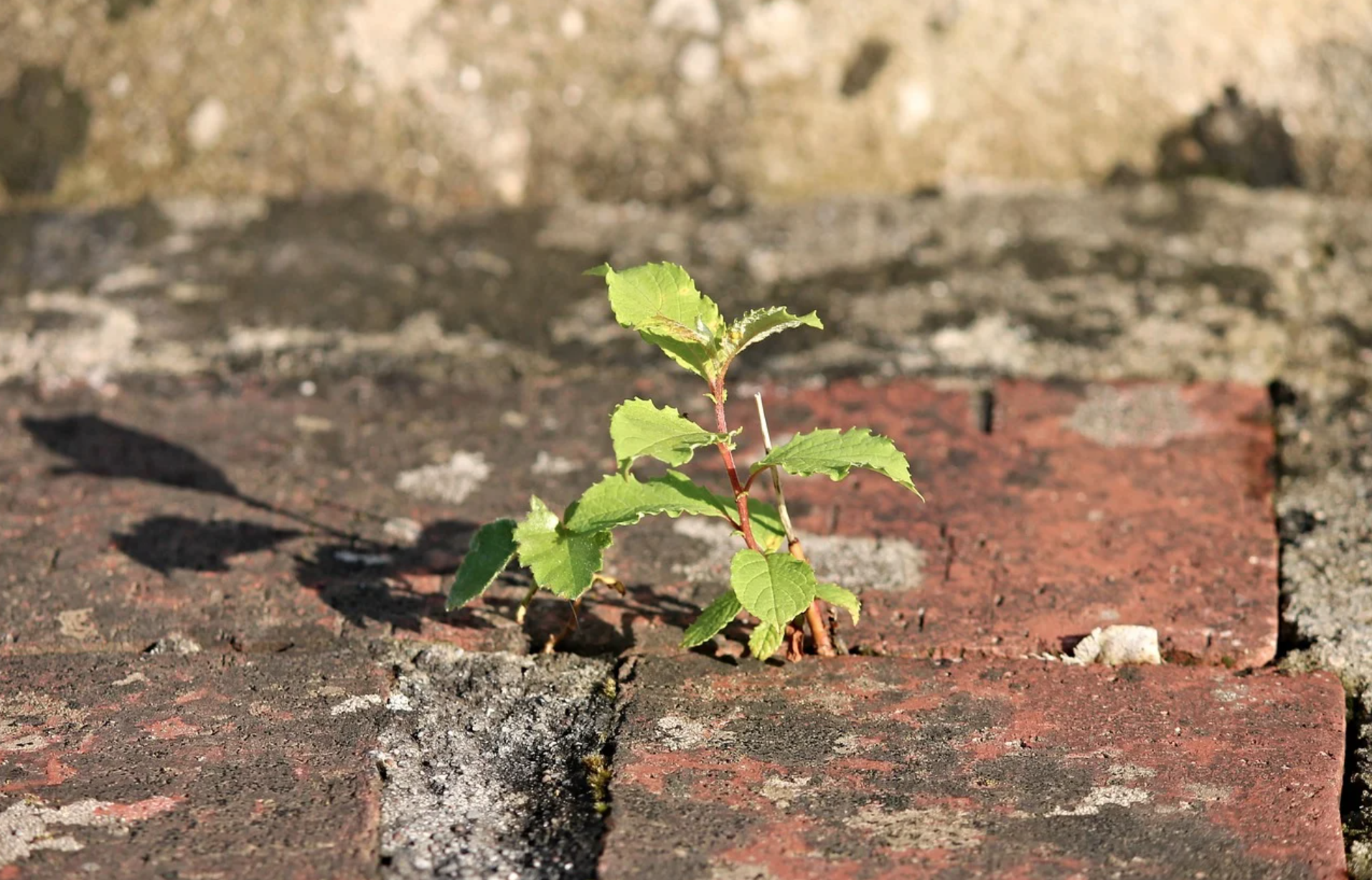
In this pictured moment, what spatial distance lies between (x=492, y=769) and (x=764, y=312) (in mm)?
529

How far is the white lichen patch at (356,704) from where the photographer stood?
1.56 m

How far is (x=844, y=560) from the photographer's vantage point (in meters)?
1.85

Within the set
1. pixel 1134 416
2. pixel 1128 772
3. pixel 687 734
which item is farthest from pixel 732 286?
pixel 1128 772

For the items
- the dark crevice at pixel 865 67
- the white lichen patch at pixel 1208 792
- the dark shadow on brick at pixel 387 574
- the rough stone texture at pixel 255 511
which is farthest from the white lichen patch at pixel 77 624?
the dark crevice at pixel 865 67

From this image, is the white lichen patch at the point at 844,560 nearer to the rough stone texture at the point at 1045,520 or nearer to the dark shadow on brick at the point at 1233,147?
the rough stone texture at the point at 1045,520

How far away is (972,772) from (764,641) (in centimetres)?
26

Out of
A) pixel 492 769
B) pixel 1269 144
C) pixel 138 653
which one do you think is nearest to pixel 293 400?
pixel 138 653

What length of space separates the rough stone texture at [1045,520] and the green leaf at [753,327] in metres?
0.38

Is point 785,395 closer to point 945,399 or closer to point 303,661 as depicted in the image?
point 945,399

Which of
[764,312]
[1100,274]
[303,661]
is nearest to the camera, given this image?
[764,312]

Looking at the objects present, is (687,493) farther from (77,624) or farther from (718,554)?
(77,624)

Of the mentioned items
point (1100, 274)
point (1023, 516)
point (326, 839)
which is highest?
point (1100, 274)

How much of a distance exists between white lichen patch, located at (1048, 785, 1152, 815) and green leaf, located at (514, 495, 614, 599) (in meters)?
0.52

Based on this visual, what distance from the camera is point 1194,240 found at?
2744 millimetres
